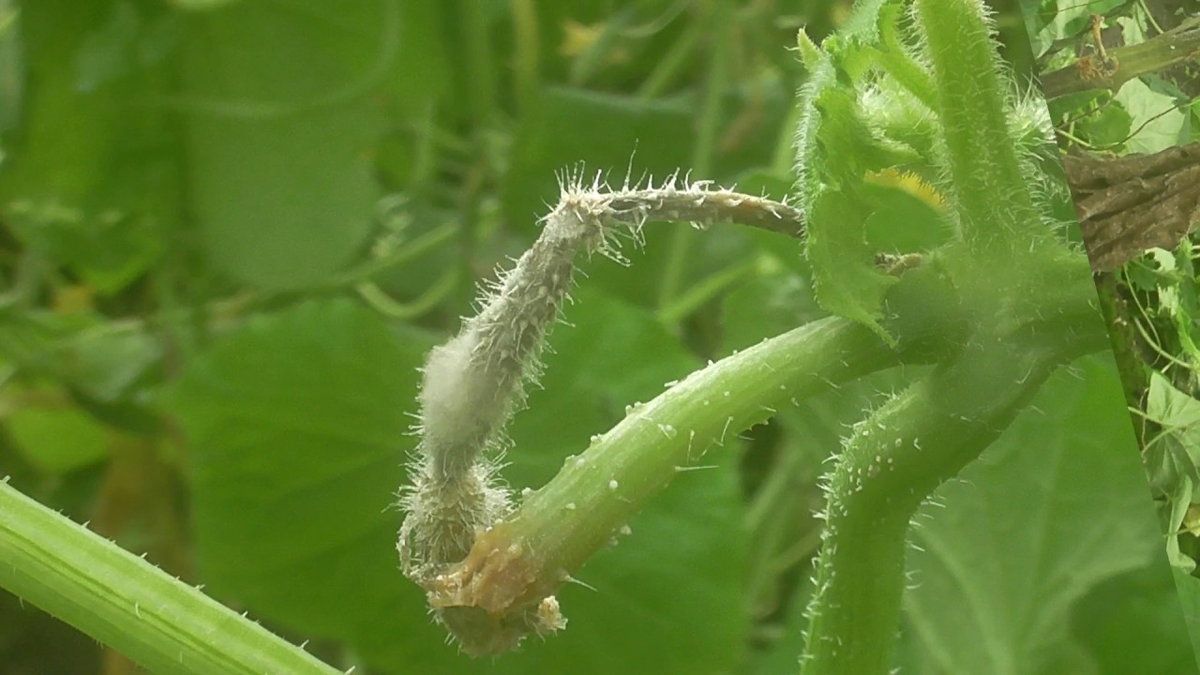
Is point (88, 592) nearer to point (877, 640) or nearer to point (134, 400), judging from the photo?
point (877, 640)

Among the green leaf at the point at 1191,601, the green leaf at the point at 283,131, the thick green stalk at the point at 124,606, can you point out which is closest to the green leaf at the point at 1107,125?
the green leaf at the point at 1191,601

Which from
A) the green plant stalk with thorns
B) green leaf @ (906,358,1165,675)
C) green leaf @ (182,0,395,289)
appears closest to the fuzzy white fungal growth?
the green plant stalk with thorns

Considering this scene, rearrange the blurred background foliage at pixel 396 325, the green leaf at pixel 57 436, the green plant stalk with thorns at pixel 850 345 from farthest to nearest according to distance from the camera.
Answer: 1. the green leaf at pixel 57 436
2. the blurred background foliage at pixel 396 325
3. the green plant stalk with thorns at pixel 850 345

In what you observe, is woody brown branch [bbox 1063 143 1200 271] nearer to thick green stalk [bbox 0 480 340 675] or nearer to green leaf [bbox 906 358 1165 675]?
green leaf [bbox 906 358 1165 675]

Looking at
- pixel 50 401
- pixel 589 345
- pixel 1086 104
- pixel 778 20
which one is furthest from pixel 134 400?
pixel 1086 104

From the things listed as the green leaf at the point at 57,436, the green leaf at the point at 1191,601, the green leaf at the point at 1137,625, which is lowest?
the green leaf at the point at 57,436

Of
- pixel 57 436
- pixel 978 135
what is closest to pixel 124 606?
pixel 978 135

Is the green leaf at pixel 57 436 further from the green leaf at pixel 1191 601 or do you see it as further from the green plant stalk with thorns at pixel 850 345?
the green leaf at pixel 1191 601
